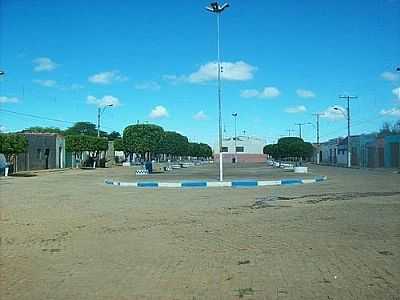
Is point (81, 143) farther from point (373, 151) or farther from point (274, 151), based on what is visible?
point (274, 151)

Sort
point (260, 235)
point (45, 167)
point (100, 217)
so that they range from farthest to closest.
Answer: point (45, 167) → point (100, 217) → point (260, 235)

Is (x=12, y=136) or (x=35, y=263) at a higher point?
(x=12, y=136)

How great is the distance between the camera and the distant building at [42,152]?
5937 cm

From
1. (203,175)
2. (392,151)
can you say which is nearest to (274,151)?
(392,151)

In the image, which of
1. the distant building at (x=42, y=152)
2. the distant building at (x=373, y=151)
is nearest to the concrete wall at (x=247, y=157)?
the distant building at (x=373, y=151)

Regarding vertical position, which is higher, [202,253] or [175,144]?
[175,144]

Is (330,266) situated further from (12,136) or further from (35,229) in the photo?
(12,136)

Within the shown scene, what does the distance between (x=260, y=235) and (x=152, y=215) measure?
4.27 m

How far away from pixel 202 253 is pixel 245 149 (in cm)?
13774

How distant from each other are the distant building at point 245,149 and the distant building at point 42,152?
76.6 metres

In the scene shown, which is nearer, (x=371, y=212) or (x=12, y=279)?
(x=12, y=279)

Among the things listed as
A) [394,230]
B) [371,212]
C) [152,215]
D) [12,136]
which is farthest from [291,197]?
[12,136]

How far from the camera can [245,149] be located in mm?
145500

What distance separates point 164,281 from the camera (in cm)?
654
